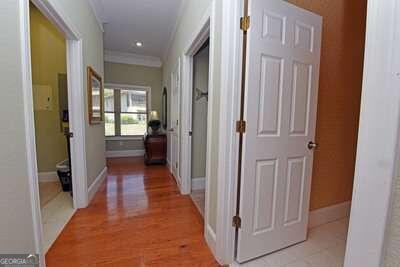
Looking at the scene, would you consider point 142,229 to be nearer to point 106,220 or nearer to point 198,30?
point 106,220

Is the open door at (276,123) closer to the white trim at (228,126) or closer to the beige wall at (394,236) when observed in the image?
the white trim at (228,126)

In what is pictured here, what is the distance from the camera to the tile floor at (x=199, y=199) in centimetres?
231

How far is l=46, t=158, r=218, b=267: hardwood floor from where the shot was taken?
1.46m

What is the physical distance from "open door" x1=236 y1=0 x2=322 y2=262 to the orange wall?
0.39 m

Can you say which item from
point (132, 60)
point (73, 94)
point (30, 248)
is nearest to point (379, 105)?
point (30, 248)

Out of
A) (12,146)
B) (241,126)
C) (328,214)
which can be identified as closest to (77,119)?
(12,146)

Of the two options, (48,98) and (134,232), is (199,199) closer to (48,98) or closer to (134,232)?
(134,232)

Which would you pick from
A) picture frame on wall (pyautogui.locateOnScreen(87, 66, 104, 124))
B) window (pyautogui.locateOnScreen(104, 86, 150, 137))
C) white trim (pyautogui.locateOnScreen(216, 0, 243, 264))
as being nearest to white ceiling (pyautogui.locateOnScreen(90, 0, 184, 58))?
picture frame on wall (pyautogui.locateOnScreen(87, 66, 104, 124))

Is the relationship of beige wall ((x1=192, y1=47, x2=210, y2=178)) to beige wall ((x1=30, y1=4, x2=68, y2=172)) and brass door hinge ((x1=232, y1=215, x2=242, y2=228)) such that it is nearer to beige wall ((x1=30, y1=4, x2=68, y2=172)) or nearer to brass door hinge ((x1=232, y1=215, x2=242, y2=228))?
brass door hinge ((x1=232, y1=215, x2=242, y2=228))

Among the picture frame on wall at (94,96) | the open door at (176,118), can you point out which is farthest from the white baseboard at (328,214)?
the picture frame on wall at (94,96)

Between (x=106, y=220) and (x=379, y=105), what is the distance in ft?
7.65

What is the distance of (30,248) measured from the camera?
3.88ft

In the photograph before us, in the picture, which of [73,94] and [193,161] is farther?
[193,161]

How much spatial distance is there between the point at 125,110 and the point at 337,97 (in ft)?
15.3
